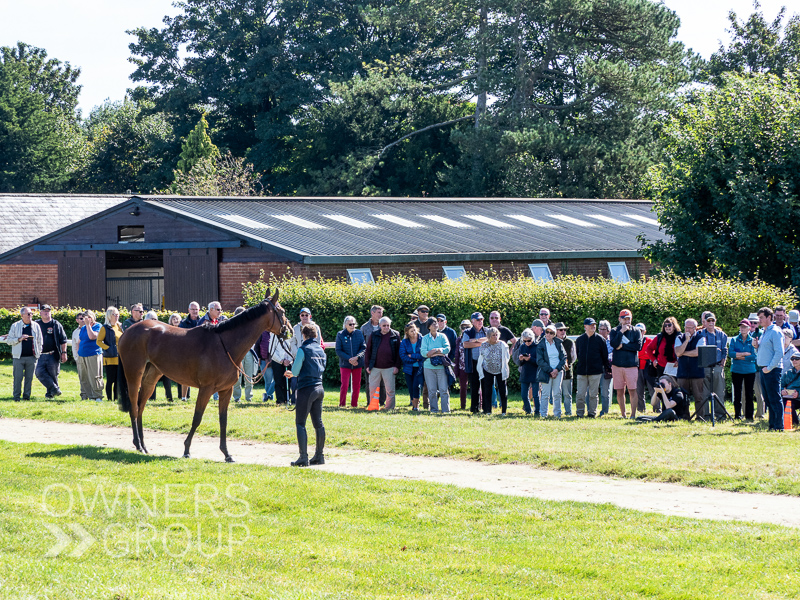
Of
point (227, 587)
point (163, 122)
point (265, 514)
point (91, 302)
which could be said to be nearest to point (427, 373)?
point (265, 514)

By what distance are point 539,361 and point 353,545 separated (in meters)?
9.74

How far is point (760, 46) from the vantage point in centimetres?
6719

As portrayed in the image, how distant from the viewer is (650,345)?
17875mm

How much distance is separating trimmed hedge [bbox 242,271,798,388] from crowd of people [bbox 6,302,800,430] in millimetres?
2603

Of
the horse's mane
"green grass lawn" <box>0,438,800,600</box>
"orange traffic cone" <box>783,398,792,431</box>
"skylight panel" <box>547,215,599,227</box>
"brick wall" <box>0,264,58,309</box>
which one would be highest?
"skylight panel" <box>547,215,599,227</box>

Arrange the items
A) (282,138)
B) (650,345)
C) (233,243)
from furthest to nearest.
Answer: (282,138) < (233,243) < (650,345)

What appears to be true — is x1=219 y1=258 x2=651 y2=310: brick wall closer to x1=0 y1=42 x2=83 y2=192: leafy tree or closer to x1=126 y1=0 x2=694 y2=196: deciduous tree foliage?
x1=126 y1=0 x2=694 y2=196: deciduous tree foliage

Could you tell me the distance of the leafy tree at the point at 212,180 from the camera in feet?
178

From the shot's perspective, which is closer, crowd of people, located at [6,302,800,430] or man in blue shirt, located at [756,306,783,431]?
man in blue shirt, located at [756,306,783,431]

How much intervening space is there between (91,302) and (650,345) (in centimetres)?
2189

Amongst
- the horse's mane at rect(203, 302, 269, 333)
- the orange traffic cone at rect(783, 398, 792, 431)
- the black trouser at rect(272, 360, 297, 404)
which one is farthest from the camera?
the black trouser at rect(272, 360, 297, 404)

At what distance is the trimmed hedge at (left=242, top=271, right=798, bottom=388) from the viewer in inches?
863

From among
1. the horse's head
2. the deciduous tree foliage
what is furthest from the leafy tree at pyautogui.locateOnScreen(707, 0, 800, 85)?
the horse's head

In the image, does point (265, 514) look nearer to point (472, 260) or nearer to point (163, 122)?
point (472, 260)
